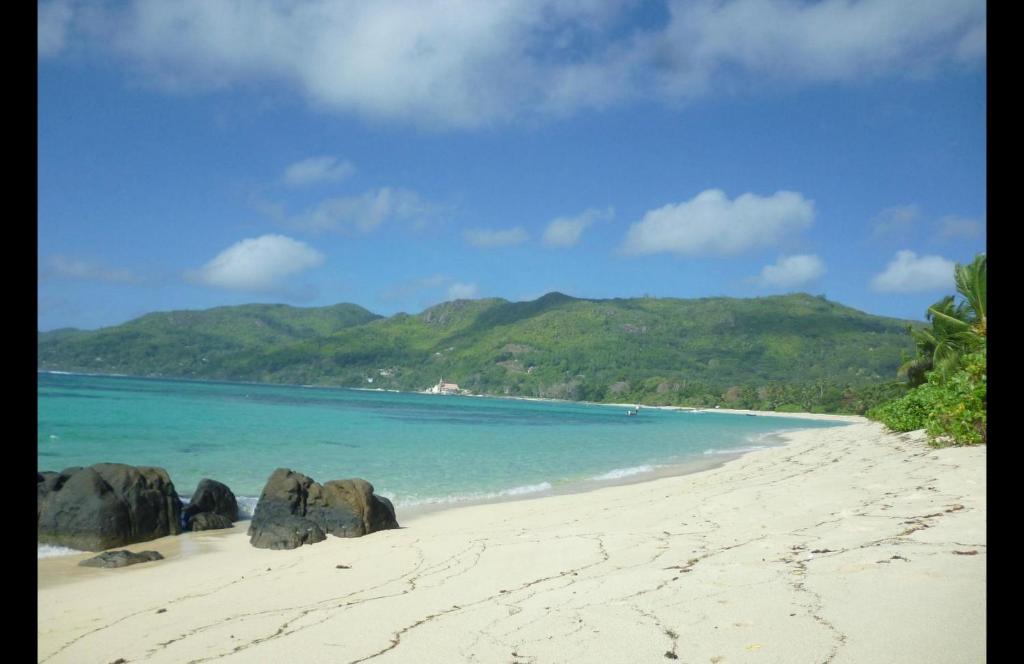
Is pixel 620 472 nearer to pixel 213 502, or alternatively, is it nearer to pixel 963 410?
pixel 963 410

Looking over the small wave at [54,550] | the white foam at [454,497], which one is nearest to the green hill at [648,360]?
the white foam at [454,497]

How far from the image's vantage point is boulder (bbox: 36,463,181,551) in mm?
10445

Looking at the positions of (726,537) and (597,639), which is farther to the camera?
(726,537)

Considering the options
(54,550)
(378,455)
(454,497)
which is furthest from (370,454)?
(54,550)

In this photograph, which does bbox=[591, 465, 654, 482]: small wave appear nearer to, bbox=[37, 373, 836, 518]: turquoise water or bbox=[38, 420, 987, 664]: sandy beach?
bbox=[37, 373, 836, 518]: turquoise water

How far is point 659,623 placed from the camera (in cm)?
470

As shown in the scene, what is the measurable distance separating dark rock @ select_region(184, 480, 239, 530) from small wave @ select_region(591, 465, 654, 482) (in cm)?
1098

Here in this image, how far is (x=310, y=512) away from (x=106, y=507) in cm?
307

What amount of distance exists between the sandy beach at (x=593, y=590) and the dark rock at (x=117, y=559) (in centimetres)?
22

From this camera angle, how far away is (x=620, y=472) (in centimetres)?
2275

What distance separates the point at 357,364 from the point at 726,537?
7651 inches
